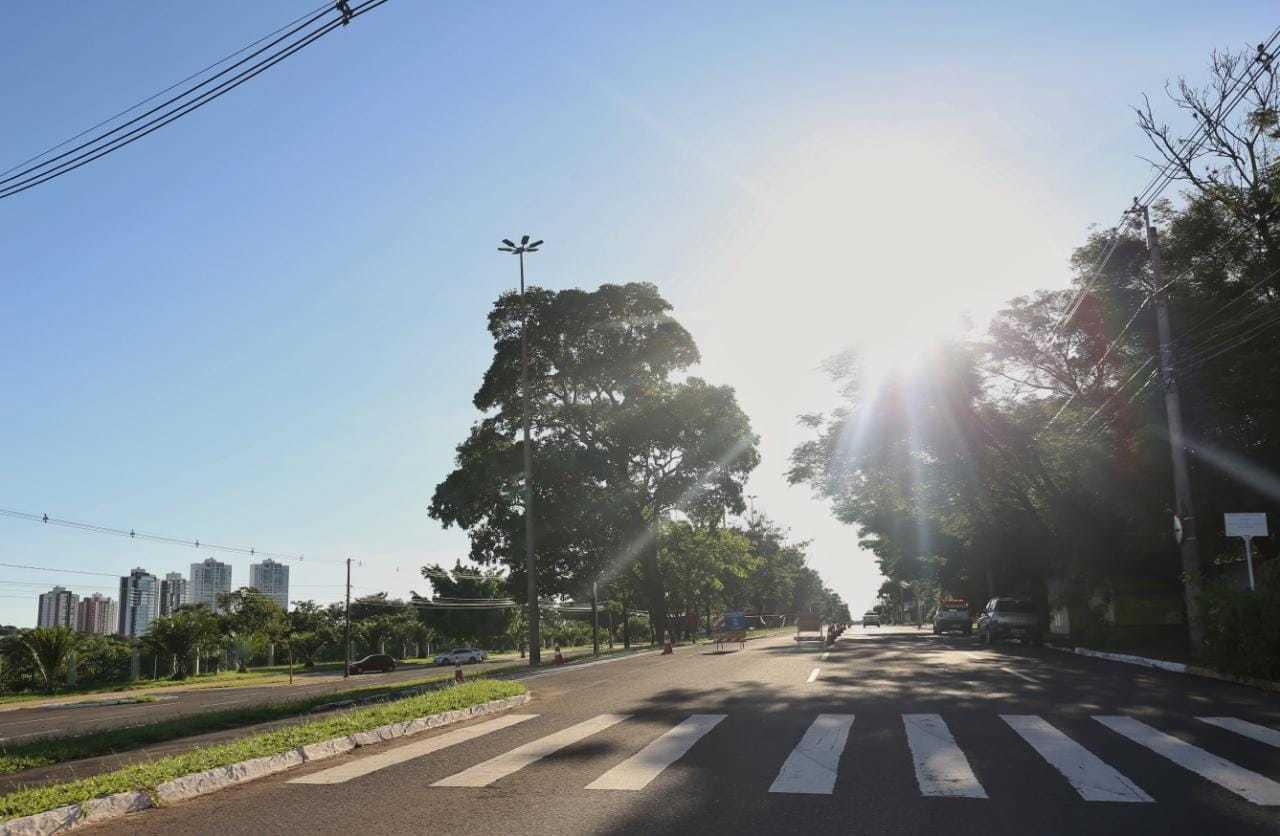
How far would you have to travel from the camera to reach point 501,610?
8856 centimetres

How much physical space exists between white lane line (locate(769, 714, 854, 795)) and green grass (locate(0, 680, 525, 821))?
5070 millimetres

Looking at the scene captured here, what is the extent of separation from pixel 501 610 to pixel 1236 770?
84285 millimetres

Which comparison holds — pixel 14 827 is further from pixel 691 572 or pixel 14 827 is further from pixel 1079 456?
pixel 691 572

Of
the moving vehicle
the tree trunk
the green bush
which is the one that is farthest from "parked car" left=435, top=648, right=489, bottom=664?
the green bush

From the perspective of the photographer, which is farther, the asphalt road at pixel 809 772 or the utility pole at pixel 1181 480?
the utility pole at pixel 1181 480

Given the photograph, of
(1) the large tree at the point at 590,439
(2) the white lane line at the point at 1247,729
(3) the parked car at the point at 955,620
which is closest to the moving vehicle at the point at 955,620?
(3) the parked car at the point at 955,620

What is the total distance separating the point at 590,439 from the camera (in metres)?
45.2

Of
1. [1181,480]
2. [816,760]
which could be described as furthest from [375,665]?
[816,760]

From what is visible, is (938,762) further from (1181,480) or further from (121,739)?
(1181,480)

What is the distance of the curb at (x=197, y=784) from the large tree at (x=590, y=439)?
31110mm

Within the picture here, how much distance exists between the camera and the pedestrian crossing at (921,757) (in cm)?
730

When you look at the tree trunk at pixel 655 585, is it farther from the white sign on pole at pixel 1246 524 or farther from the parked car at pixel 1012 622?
the white sign on pole at pixel 1246 524

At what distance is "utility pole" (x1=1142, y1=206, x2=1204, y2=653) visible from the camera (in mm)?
20127

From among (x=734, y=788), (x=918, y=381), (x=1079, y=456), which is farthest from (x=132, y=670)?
(x=734, y=788)
